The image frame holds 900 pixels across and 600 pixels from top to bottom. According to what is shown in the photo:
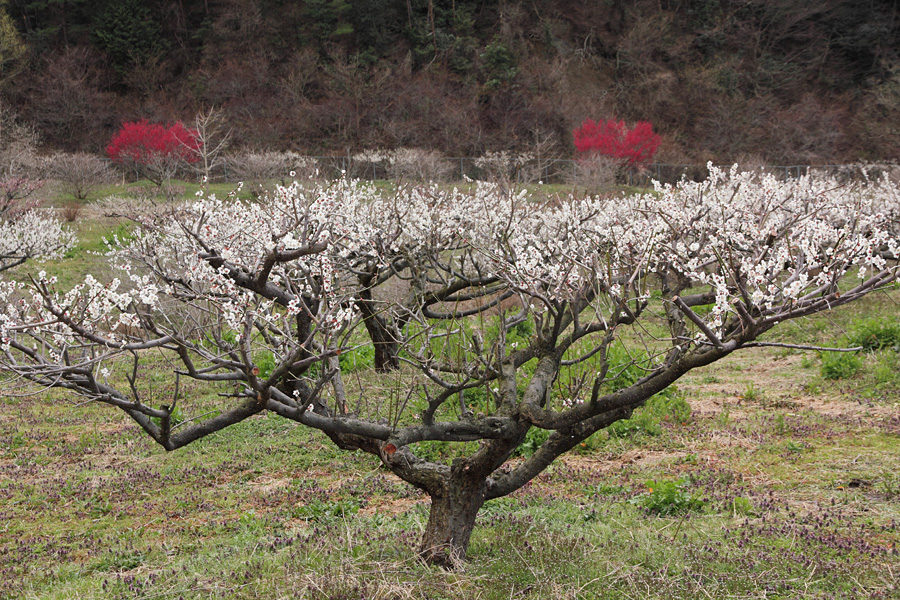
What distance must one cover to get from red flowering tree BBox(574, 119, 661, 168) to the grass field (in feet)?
97.7

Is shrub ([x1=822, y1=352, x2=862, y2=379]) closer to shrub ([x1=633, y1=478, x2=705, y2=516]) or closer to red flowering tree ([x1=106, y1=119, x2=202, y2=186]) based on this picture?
shrub ([x1=633, y1=478, x2=705, y2=516])

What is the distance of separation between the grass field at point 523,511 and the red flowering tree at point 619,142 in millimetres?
29789

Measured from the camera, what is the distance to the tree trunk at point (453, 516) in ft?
14.1

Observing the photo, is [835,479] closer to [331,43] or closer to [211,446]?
[211,446]

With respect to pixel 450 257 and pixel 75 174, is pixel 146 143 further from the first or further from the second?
pixel 450 257

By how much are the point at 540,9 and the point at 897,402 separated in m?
53.2

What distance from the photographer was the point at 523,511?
5.78 meters

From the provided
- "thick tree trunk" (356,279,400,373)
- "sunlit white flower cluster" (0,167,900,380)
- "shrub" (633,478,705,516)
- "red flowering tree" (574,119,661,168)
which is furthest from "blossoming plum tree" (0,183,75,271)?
"red flowering tree" (574,119,661,168)

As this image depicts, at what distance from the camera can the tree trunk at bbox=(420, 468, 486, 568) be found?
14.1ft

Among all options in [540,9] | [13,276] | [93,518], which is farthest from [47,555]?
[540,9]

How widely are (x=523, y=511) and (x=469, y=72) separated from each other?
47.5 metres

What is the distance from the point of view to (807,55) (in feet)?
175

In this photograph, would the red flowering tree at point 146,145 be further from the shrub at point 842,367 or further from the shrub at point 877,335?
the shrub at point 842,367

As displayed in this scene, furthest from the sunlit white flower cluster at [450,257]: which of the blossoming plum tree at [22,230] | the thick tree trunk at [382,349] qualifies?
→ the blossoming plum tree at [22,230]
